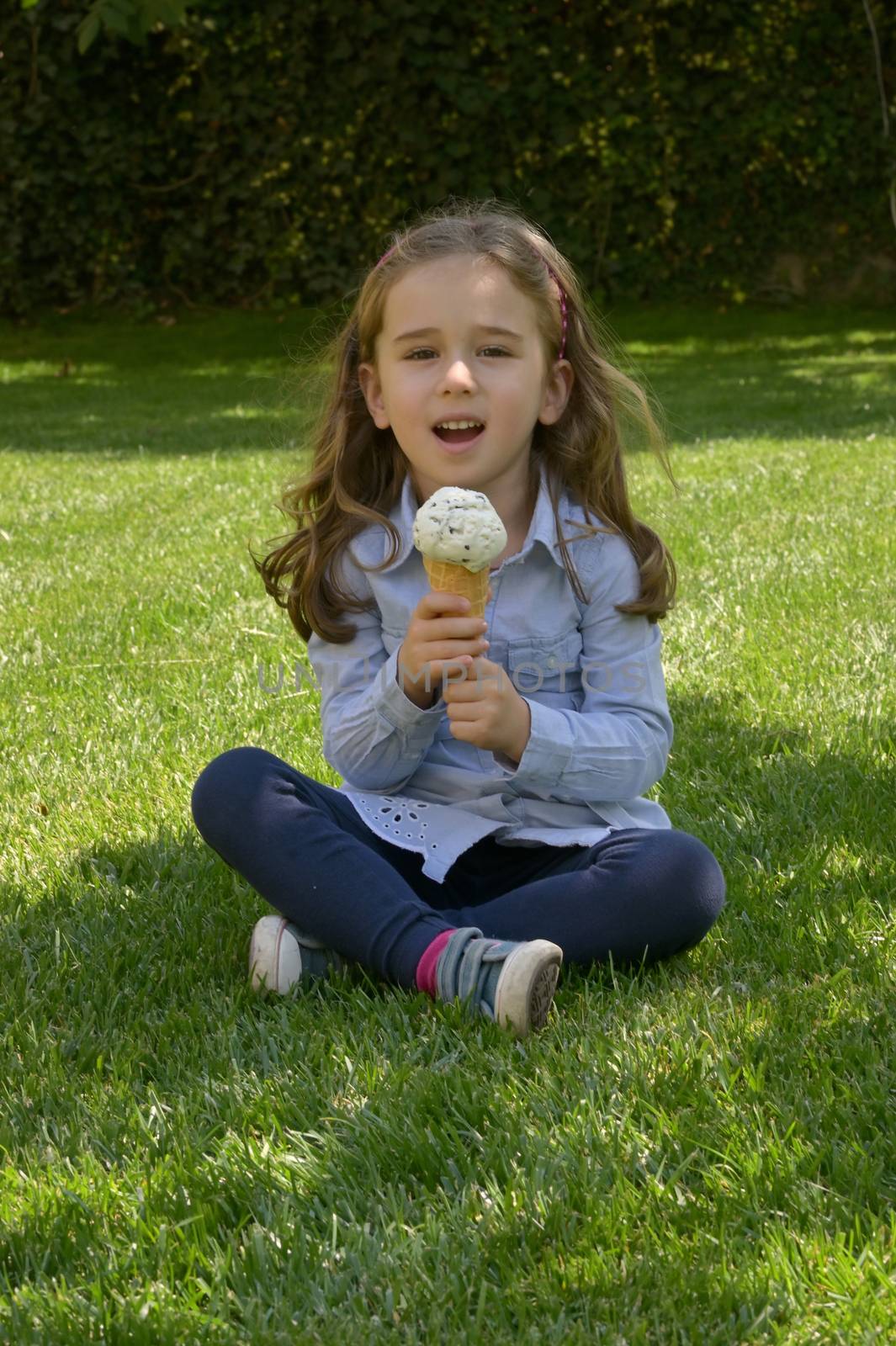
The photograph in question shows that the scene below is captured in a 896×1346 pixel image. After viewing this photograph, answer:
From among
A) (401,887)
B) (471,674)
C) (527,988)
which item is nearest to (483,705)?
(471,674)

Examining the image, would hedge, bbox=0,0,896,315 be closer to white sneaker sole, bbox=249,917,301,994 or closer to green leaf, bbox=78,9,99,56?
green leaf, bbox=78,9,99,56

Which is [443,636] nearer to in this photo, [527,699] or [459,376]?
[527,699]

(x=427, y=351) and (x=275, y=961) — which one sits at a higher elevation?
(x=427, y=351)

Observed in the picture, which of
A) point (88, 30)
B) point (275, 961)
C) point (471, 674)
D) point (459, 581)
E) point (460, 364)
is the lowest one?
point (275, 961)

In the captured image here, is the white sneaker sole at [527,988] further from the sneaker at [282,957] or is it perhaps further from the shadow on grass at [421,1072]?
the sneaker at [282,957]

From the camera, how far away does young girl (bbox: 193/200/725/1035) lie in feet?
7.50

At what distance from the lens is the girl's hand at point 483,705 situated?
2.27m

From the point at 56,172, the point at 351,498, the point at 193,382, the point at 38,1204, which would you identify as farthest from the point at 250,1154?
the point at 56,172

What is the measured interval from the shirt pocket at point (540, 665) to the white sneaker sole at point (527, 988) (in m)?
0.57

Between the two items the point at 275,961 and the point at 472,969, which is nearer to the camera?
the point at 472,969

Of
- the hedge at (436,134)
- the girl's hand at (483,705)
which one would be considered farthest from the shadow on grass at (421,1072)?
the hedge at (436,134)

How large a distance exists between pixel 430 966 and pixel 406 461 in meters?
0.98

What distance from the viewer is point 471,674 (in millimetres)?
2285

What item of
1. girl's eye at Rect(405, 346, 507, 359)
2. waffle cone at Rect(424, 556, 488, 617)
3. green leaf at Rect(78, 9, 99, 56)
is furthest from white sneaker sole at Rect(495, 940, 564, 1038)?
green leaf at Rect(78, 9, 99, 56)
